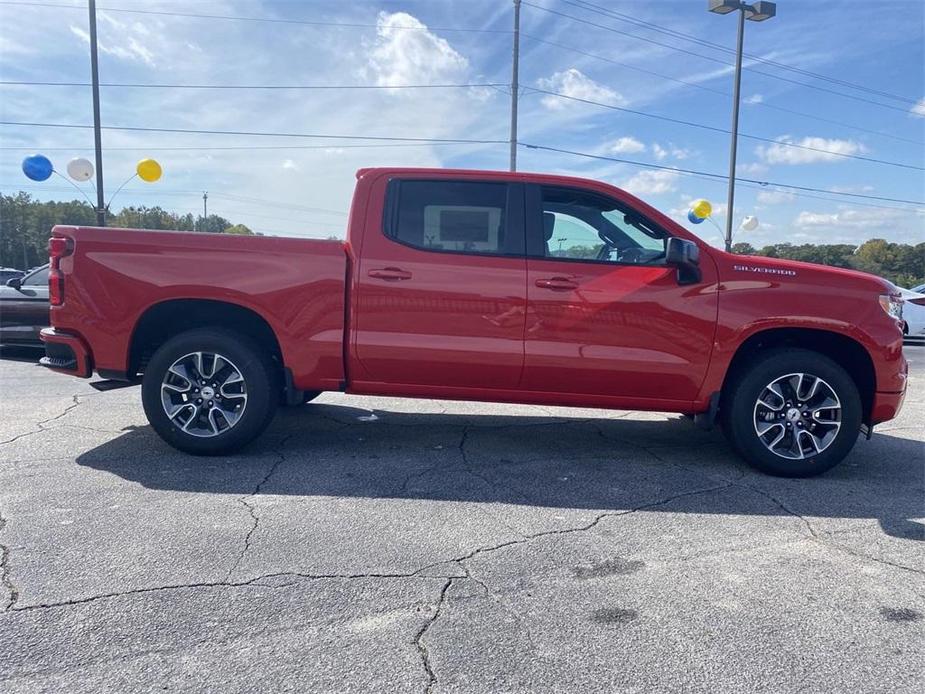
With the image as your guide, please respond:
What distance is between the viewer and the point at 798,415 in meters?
4.83

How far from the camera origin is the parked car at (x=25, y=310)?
9.11 meters

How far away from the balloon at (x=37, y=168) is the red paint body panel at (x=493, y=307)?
14.9m

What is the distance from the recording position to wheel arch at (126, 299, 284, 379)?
502 centimetres

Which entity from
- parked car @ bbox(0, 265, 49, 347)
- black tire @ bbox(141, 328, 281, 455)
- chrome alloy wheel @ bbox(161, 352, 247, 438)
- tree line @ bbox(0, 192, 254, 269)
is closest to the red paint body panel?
black tire @ bbox(141, 328, 281, 455)

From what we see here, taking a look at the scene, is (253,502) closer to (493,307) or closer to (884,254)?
(493,307)

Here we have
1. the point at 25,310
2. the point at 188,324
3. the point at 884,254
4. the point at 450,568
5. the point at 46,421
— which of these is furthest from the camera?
the point at 884,254

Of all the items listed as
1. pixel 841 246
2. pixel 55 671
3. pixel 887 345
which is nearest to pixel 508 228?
pixel 887 345

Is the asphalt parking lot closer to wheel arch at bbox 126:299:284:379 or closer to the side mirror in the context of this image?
wheel arch at bbox 126:299:284:379

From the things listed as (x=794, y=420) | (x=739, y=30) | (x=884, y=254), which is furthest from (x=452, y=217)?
(x=884, y=254)

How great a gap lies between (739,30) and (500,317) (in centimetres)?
1698

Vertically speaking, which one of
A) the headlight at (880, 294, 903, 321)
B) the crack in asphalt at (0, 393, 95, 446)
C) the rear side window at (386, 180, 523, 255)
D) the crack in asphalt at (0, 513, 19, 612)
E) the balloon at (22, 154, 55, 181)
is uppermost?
the balloon at (22, 154, 55, 181)

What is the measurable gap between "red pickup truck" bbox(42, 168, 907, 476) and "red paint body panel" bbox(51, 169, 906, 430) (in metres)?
0.01

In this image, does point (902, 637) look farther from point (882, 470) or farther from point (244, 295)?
point (244, 295)

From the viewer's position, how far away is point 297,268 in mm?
4859
